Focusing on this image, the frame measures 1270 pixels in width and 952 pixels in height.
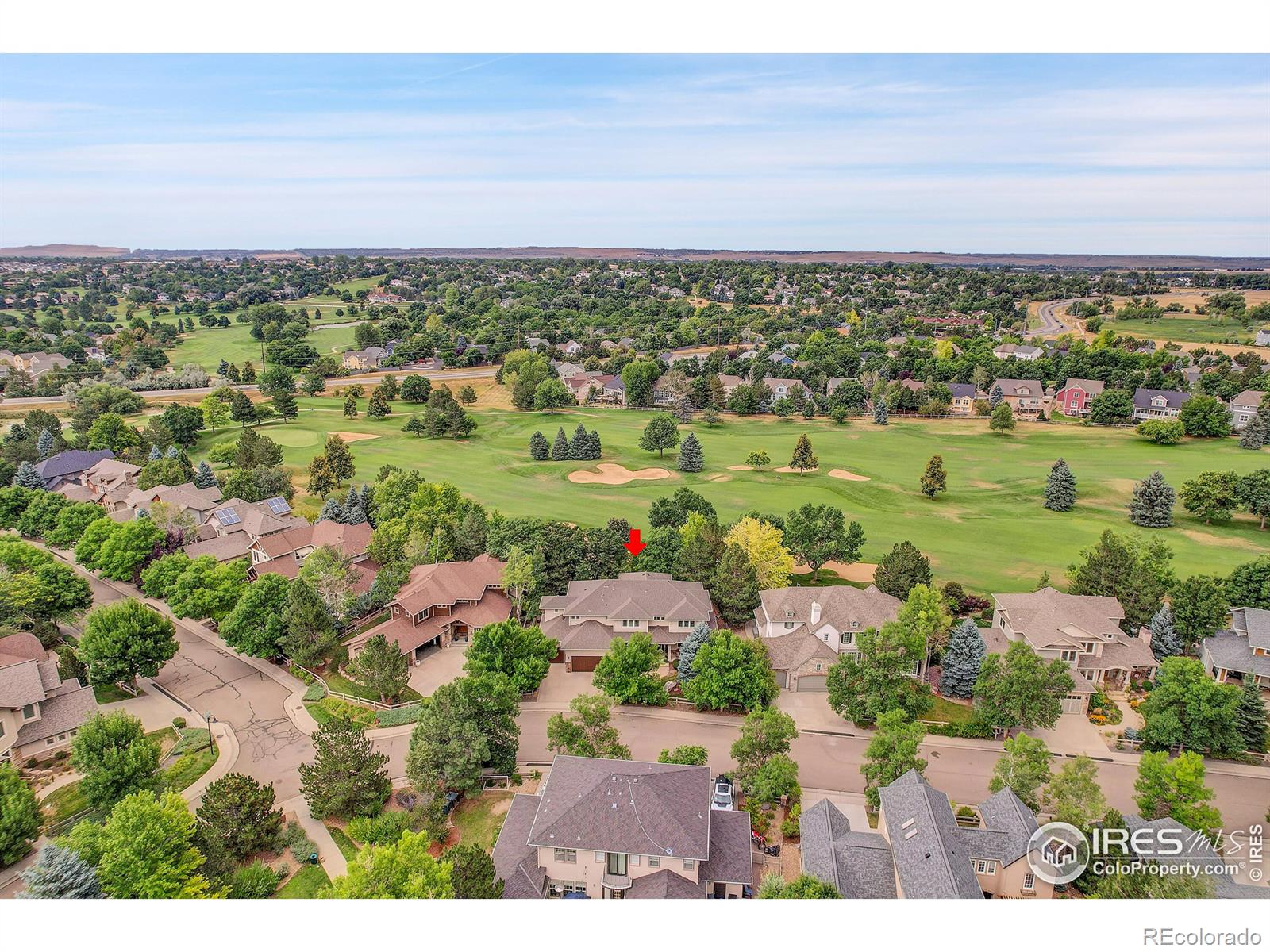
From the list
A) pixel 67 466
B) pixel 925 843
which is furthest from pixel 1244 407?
pixel 67 466

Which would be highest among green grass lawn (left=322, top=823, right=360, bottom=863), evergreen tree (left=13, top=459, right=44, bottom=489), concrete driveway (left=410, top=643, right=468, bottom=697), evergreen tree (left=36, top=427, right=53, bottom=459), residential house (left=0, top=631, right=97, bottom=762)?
evergreen tree (left=36, top=427, right=53, bottom=459)

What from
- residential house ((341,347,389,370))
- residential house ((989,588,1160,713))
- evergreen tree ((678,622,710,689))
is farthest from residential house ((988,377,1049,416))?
residential house ((341,347,389,370))

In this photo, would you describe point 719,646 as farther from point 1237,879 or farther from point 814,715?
point 1237,879

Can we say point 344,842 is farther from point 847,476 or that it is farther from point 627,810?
point 847,476

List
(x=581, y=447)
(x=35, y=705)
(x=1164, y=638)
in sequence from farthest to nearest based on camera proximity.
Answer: (x=581, y=447), (x=1164, y=638), (x=35, y=705)

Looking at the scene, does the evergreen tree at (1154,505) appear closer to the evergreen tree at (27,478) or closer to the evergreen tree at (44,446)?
the evergreen tree at (27,478)

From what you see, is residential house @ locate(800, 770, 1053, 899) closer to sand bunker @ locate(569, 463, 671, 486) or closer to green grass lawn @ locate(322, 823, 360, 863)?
green grass lawn @ locate(322, 823, 360, 863)

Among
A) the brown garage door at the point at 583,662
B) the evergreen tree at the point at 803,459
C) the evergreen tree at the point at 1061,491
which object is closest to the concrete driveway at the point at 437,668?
the brown garage door at the point at 583,662

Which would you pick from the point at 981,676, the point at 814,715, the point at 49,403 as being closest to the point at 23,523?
the point at 49,403
